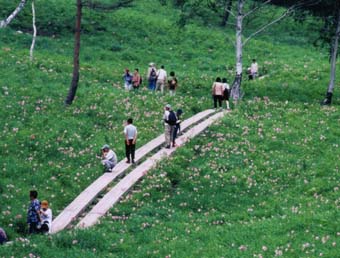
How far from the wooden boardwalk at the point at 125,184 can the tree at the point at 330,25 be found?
34.6ft

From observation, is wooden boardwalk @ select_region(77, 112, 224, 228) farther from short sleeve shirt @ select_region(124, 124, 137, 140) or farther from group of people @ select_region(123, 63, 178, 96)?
group of people @ select_region(123, 63, 178, 96)

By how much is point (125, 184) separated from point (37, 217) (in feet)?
16.9

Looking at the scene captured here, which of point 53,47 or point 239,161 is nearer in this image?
point 239,161

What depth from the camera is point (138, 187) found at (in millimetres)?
25375

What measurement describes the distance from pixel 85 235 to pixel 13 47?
101 feet

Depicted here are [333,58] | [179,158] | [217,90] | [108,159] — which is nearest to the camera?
[108,159]

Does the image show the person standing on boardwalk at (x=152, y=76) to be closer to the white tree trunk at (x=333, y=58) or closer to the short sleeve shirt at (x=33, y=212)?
the white tree trunk at (x=333, y=58)

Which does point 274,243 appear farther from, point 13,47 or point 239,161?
point 13,47

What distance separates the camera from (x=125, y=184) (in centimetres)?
2548

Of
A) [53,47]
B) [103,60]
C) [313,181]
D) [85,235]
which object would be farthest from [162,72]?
[85,235]

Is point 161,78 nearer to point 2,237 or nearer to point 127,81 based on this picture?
point 127,81

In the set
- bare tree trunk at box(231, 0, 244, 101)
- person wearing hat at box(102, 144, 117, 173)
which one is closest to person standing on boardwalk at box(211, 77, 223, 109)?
bare tree trunk at box(231, 0, 244, 101)

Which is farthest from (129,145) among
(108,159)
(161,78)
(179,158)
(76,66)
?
(161,78)

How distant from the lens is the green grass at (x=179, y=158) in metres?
19.6
